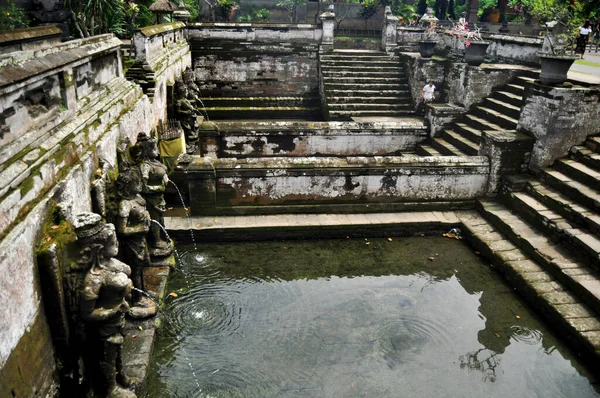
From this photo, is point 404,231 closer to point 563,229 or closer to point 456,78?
point 563,229

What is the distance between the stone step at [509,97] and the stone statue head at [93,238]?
10.8 metres

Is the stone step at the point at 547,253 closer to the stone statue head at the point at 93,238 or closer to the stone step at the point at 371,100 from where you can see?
the stone statue head at the point at 93,238

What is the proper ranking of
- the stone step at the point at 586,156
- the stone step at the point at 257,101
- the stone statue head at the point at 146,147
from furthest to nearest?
the stone step at the point at 257,101 → the stone step at the point at 586,156 → the stone statue head at the point at 146,147

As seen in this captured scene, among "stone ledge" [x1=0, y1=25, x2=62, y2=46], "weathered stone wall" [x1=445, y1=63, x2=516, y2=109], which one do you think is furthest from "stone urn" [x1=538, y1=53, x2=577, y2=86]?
"stone ledge" [x1=0, y1=25, x2=62, y2=46]

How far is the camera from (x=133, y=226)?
5906mm

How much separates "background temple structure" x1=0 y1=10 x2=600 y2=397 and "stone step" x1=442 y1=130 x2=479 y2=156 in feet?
0.23

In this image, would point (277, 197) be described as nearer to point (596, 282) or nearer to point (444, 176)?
point (444, 176)

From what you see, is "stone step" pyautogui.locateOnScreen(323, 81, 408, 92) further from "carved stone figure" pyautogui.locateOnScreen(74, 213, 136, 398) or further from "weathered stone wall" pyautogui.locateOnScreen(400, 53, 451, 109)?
"carved stone figure" pyautogui.locateOnScreen(74, 213, 136, 398)

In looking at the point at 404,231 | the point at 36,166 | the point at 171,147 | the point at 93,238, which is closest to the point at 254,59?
the point at 171,147

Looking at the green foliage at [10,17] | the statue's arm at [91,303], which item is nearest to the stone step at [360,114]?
the green foliage at [10,17]

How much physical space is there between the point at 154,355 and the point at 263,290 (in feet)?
6.25

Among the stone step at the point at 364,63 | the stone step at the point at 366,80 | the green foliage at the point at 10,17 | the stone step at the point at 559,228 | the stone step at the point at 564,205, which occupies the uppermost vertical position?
the green foliage at the point at 10,17

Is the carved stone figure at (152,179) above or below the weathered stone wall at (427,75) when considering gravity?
below

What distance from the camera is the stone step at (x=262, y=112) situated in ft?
51.8
